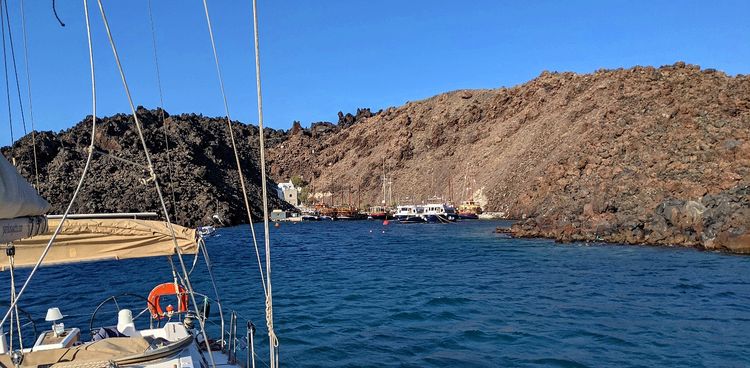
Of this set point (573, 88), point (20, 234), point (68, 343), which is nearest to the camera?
point (20, 234)

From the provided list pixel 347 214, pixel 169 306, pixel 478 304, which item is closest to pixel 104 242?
pixel 169 306

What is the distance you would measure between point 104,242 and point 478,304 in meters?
17.9

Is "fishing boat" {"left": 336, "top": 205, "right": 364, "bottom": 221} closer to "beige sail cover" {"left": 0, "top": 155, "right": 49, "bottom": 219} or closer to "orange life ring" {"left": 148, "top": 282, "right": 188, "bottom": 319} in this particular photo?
"orange life ring" {"left": 148, "top": 282, "right": 188, "bottom": 319}

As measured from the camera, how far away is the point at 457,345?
1819 cm

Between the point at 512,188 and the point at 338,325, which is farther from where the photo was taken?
the point at 512,188

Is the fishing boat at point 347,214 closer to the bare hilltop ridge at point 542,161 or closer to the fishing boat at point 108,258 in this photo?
the bare hilltop ridge at point 542,161

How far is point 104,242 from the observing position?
442 inches

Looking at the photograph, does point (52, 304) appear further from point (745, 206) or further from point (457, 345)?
point (745, 206)

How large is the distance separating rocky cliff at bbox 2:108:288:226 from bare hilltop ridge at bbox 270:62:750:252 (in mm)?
48304

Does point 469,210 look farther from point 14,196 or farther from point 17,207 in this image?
point 14,196

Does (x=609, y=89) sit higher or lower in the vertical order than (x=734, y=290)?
higher

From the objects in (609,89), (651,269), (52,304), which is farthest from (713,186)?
(609,89)

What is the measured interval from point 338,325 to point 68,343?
1248 cm

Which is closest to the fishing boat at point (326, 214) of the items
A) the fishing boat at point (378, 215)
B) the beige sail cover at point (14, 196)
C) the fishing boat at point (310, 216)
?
the fishing boat at point (310, 216)
